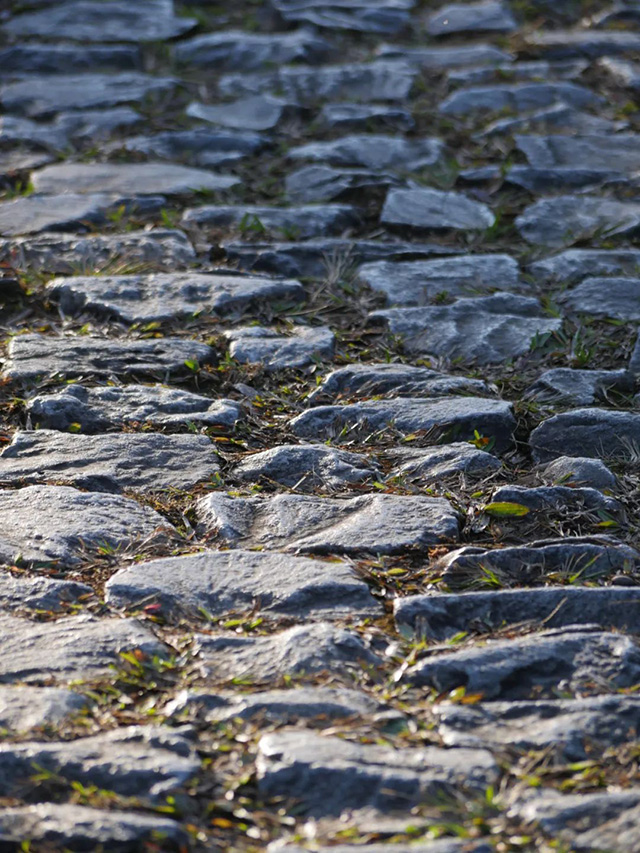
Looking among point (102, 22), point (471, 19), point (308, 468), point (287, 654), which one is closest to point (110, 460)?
point (308, 468)

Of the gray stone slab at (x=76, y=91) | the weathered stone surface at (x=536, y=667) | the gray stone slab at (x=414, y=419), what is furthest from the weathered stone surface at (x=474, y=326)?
the gray stone slab at (x=76, y=91)

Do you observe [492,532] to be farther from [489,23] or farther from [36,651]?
[489,23]

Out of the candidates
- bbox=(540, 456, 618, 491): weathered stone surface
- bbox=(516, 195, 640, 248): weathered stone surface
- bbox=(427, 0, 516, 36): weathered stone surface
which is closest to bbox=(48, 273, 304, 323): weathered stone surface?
bbox=(516, 195, 640, 248): weathered stone surface

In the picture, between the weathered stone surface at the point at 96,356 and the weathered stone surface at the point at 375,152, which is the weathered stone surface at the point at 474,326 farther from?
the weathered stone surface at the point at 375,152

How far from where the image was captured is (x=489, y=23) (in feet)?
18.0

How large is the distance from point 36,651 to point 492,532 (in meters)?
0.85

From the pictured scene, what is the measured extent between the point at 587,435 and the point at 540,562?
0.50 meters

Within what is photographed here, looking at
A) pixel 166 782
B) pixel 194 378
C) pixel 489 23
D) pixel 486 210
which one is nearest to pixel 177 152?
pixel 486 210

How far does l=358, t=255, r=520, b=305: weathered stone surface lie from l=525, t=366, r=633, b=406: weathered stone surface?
54 centimetres

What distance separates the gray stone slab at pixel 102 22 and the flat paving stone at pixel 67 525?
A: 12.0 ft

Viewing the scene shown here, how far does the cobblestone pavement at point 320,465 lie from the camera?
4.64 feet

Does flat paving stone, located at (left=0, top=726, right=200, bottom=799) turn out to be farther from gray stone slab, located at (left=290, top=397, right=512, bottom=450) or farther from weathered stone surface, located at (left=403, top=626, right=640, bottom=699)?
gray stone slab, located at (left=290, top=397, right=512, bottom=450)

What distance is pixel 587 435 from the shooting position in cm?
232

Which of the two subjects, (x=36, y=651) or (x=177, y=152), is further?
(x=177, y=152)
